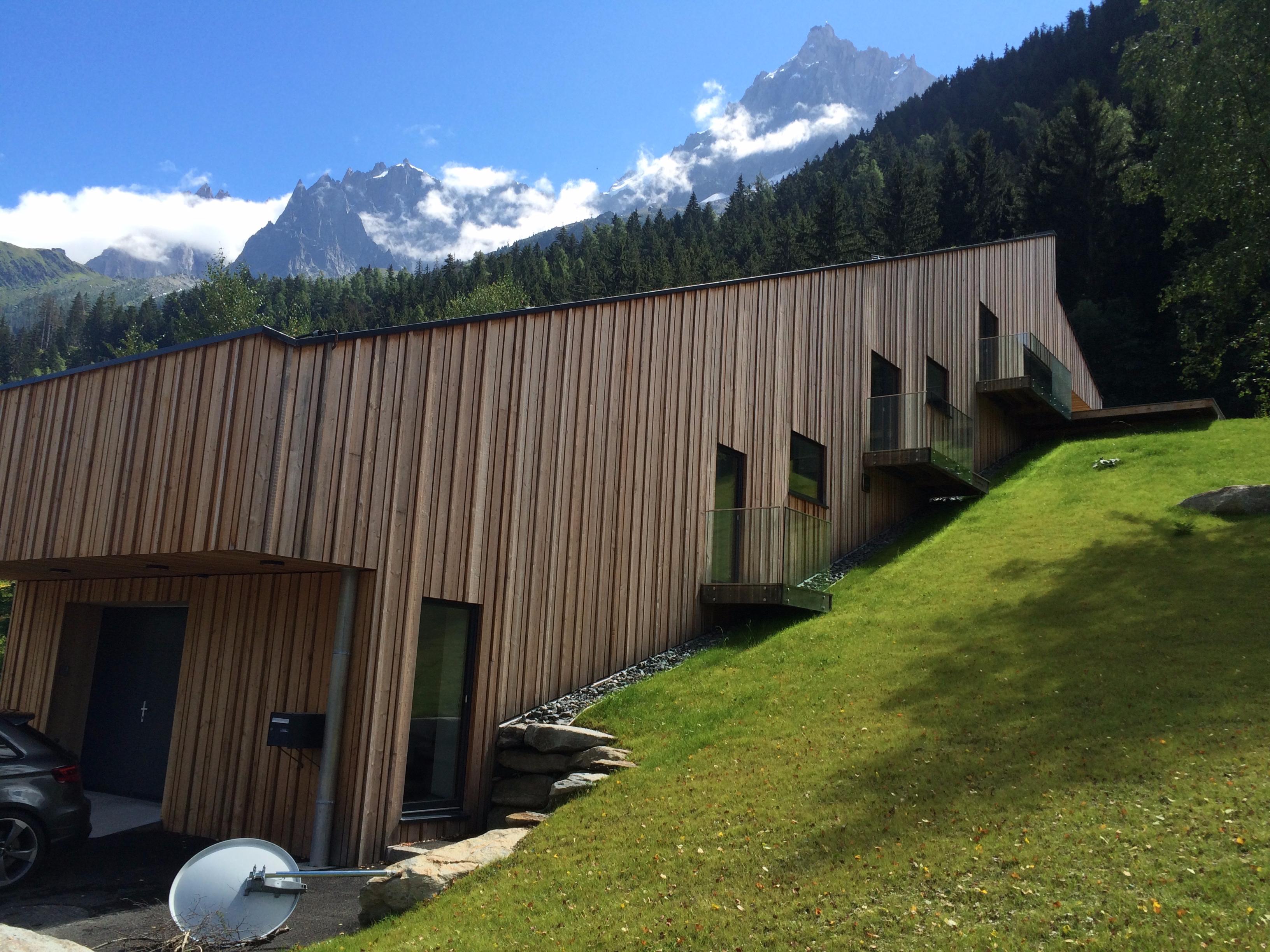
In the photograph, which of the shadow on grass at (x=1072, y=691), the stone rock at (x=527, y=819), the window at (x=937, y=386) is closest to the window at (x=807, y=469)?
the shadow on grass at (x=1072, y=691)

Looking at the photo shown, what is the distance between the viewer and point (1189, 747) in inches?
289

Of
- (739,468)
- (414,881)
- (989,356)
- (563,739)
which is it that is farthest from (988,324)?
(414,881)

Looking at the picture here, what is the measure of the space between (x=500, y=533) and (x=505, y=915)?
15.9 feet

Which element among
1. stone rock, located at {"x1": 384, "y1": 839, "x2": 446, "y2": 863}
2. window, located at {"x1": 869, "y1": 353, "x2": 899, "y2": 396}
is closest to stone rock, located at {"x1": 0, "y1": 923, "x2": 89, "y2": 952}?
stone rock, located at {"x1": 384, "y1": 839, "x2": 446, "y2": 863}

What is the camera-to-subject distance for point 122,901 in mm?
7660

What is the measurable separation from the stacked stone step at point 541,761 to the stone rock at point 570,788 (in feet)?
0.34

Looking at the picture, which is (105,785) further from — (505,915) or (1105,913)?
(1105,913)

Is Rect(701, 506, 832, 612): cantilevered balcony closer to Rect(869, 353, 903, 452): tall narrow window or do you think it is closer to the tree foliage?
Rect(869, 353, 903, 452): tall narrow window

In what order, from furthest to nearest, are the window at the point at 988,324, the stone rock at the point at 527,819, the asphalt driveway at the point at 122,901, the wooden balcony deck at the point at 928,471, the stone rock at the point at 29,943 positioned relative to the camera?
the window at the point at 988,324 < the wooden balcony deck at the point at 928,471 < the stone rock at the point at 527,819 < the asphalt driveway at the point at 122,901 < the stone rock at the point at 29,943

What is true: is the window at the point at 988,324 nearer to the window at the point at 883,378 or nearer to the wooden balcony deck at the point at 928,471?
the wooden balcony deck at the point at 928,471

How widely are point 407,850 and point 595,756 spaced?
6.71ft

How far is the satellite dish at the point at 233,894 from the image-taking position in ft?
21.9

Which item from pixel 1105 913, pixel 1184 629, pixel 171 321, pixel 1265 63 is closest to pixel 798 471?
pixel 1184 629

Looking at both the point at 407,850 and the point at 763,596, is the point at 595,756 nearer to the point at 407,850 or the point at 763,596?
the point at 407,850
